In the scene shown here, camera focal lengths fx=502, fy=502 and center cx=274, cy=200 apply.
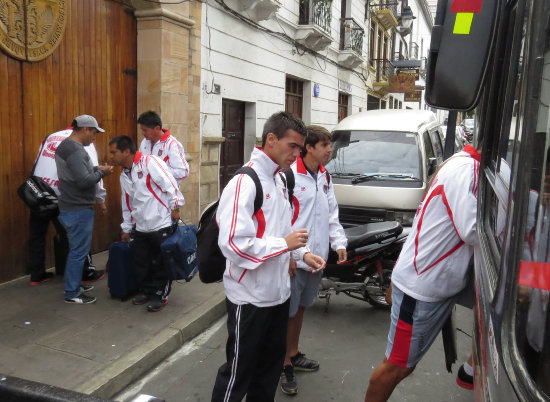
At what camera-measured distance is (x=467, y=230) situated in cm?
232

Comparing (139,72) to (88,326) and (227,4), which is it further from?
(88,326)

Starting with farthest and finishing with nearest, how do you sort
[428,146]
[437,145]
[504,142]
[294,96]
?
[294,96] → [437,145] → [428,146] → [504,142]

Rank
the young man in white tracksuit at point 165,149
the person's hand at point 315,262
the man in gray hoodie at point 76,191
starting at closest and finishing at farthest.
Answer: the person's hand at point 315,262 < the man in gray hoodie at point 76,191 < the young man in white tracksuit at point 165,149

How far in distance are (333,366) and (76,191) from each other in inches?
111

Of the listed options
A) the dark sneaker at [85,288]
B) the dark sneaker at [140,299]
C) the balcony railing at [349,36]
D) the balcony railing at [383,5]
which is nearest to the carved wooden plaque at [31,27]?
the dark sneaker at [85,288]

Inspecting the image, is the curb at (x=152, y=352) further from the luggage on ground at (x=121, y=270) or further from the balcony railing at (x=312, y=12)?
the balcony railing at (x=312, y=12)

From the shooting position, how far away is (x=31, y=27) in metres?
5.42

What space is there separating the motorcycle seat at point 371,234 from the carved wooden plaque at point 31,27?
3903 mm

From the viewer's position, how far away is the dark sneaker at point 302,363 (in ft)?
12.7

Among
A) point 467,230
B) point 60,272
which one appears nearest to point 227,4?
point 60,272

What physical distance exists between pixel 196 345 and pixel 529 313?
3751mm

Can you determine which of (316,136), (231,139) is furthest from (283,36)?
(316,136)

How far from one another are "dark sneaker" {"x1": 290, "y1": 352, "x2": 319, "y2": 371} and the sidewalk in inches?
43.0

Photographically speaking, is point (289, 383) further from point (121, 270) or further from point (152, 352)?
point (121, 270)
